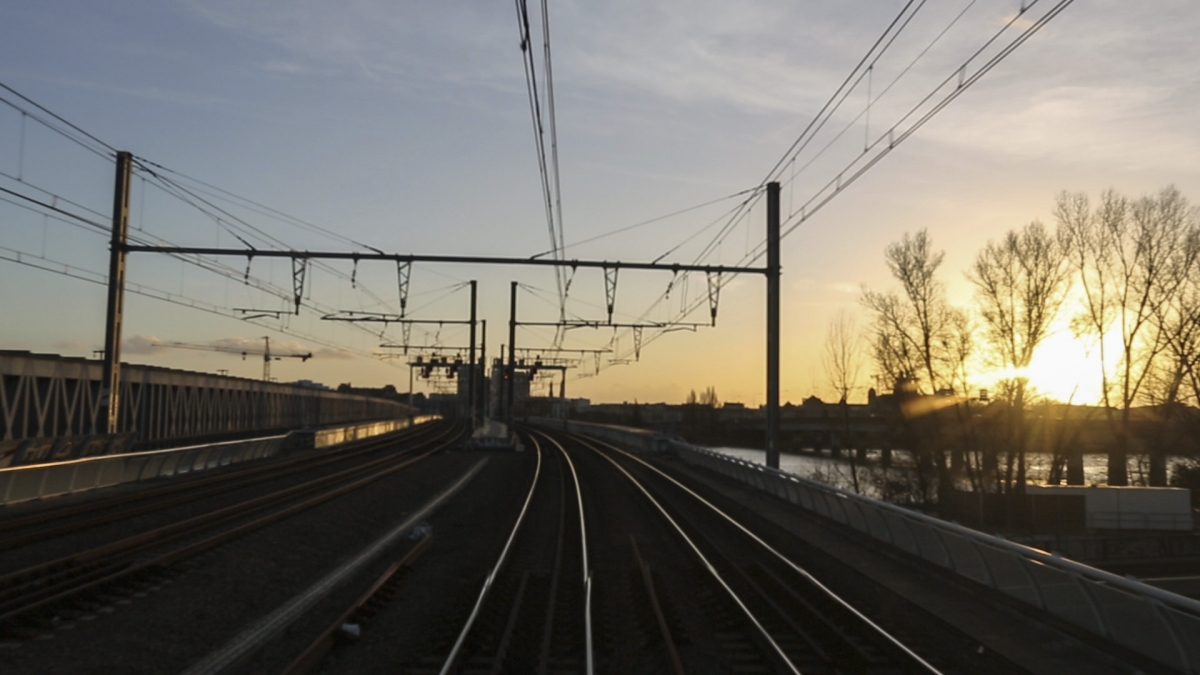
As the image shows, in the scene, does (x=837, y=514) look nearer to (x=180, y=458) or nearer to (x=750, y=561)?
(x=750, y=561)

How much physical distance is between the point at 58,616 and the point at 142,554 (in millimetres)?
4470

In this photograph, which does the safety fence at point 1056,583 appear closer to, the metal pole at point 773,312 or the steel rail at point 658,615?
the steel rail at point 658,615

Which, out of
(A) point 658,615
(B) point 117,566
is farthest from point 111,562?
(A) point 658,615

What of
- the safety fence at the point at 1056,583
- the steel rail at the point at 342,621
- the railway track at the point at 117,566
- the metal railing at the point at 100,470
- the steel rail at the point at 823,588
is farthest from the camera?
the metal railing at the point at 100,470

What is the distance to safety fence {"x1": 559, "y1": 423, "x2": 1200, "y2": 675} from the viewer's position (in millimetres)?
9664

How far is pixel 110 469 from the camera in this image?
2600cm

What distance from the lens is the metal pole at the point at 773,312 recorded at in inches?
1040

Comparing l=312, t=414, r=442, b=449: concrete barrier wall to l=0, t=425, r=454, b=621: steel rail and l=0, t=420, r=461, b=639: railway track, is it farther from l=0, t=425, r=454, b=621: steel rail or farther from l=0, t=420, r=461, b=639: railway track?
l=0, t=425, r=454, b=621: steel rail

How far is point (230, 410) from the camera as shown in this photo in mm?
67625

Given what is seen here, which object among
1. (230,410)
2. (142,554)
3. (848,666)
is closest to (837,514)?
(848,666)

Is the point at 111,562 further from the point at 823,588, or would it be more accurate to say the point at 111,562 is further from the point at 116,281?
the point at 116,281

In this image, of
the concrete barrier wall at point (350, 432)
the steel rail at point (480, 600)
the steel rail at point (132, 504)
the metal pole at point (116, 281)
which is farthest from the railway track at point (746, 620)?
the concrete barrier wall at point (350, 432)

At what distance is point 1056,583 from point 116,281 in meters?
23.7

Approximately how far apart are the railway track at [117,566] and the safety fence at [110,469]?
6.83 ft
